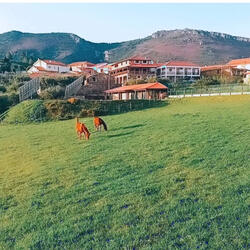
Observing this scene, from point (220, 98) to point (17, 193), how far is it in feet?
108

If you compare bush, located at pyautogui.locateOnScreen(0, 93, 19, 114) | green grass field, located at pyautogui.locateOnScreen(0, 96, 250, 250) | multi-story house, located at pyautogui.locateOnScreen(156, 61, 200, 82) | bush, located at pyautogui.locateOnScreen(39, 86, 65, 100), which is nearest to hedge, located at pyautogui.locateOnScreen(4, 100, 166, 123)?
bush, located at pyautogui.locateOnScreen(0, 93, 19, 114)

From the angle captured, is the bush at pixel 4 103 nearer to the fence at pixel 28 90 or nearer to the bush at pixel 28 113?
the fence at pixel 28 90

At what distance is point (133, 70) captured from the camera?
239ft

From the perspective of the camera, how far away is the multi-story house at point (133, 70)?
235 ft

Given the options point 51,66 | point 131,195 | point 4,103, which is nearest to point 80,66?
point 51,66

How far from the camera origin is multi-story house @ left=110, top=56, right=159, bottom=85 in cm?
7162

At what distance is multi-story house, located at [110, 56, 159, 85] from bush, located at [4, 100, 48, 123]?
40.2 meters

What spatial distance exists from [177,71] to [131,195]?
74.7 m

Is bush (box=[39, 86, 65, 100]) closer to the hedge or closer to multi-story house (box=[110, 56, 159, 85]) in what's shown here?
the hedge

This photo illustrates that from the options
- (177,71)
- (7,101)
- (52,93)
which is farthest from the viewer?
(177,71)

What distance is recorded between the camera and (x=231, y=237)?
563 centimetres

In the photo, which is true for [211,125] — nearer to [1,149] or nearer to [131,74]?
[1,149]

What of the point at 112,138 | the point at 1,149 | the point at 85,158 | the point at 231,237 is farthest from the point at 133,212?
the point at 1,149

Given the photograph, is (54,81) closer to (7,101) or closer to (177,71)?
(7,101)
